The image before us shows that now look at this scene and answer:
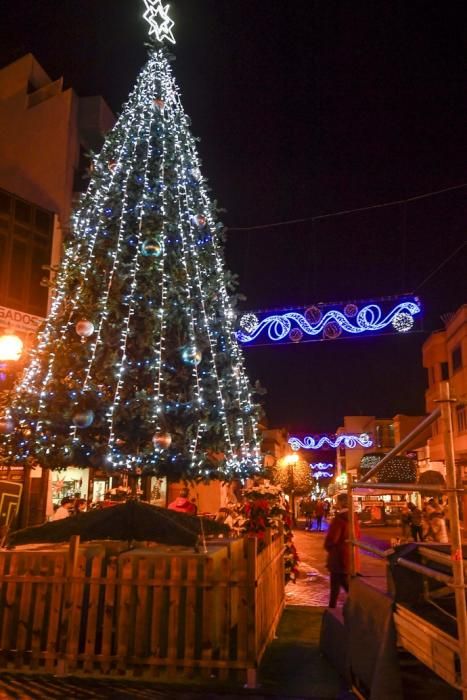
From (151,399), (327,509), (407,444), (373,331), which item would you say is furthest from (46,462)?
(327,509)

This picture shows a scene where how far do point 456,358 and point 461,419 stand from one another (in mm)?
4484

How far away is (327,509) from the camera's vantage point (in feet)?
148

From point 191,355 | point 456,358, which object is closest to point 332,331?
point 191,355

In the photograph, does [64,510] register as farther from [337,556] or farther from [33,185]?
[33,185]

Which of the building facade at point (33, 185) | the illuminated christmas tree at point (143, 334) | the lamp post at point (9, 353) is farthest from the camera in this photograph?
the building facade at point (33, 185)

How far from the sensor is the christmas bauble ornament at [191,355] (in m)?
9.41

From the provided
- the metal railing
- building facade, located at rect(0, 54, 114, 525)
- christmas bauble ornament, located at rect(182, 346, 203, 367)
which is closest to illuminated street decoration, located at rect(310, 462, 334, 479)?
building facade, located at rect(0, 54, 114, 525)

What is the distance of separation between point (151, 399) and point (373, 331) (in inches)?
252

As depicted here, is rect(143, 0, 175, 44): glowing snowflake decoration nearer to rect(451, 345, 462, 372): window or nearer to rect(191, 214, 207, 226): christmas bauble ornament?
rect(191, 214, 207, 226): christmas bauble ornament

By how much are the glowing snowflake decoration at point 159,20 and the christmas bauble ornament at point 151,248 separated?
4.59 metres

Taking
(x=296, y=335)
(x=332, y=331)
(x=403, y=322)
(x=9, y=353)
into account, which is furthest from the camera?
(x=296, y=335)

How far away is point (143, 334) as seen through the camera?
920 centimetres

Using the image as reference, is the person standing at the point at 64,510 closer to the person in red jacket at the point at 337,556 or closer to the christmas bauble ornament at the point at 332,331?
the person in red jacket at the point at 337,556

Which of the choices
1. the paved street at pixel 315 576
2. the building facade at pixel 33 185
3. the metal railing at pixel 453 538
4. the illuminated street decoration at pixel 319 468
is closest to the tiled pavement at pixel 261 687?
the paved street at pixel 315 576
